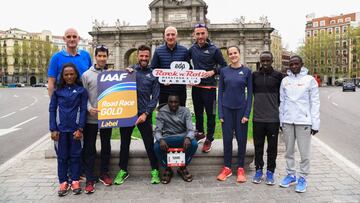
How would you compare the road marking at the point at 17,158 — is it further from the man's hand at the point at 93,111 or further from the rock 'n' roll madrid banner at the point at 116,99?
the rock 'n' roll madrid banner at the point at 116,99

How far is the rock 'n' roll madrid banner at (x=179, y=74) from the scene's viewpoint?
6.31m

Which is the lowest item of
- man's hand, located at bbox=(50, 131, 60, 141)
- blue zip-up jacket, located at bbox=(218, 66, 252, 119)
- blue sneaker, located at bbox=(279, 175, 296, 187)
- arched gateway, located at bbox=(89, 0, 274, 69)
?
blue sneaker, located at bbox=(279, 175, 296, 187)

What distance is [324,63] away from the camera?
324ft

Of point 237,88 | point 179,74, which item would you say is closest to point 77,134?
point 179,74

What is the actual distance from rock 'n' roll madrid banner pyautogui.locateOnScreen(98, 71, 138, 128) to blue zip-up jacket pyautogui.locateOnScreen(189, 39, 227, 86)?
1.33m

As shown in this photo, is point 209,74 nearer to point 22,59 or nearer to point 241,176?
point 241,176

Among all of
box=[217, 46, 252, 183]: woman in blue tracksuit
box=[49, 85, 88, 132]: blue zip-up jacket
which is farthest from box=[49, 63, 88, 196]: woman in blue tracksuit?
box=[217, 46, 252, 183]: woman in blue tracksuit

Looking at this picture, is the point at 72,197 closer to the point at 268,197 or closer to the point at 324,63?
the point at 268,197

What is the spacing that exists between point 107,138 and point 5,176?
247 cm

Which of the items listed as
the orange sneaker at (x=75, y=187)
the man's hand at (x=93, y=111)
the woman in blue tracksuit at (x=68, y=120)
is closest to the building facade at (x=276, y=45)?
the man's hand at (x=93, y=111)

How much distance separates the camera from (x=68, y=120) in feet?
18.5

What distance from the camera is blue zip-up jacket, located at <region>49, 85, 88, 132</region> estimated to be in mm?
5637

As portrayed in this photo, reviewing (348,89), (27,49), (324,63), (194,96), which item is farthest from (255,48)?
(27,49)

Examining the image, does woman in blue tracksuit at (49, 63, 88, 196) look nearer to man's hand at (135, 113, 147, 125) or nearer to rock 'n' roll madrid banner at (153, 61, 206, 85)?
man's hand at (135, 113, 147, 125)
